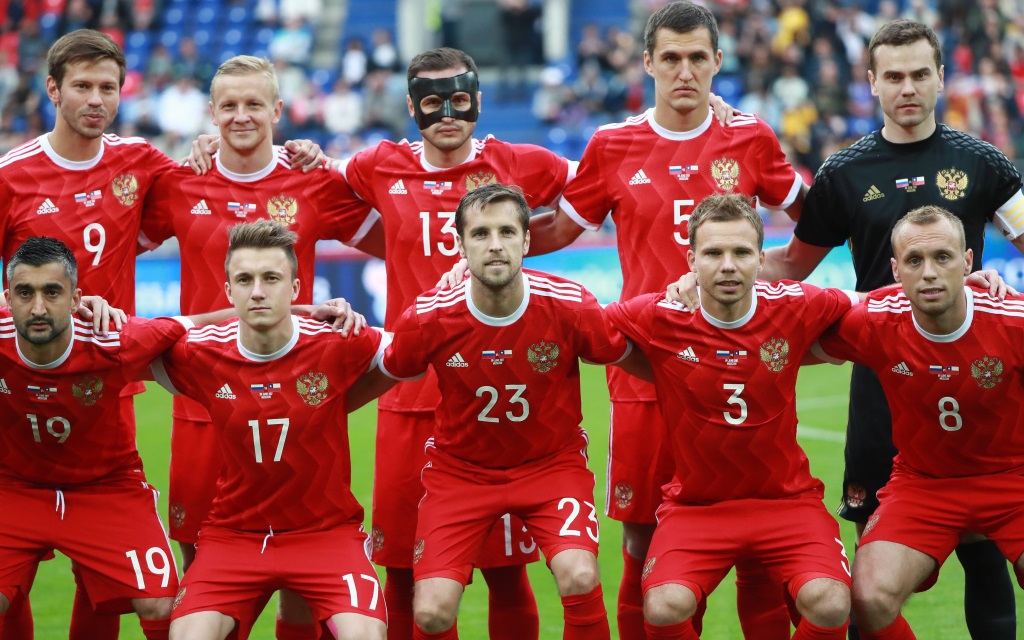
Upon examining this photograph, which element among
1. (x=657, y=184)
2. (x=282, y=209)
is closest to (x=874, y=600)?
(x=657, y=184)

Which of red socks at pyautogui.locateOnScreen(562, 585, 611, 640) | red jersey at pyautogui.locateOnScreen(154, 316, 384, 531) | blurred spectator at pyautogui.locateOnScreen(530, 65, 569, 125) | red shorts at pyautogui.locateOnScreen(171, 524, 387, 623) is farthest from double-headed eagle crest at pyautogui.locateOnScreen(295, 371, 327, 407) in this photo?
blurred spectator at pyautogui.locateOnScreen(530, 65, 569, 125)

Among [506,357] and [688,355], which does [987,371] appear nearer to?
[688,355]

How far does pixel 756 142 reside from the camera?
5992 mm

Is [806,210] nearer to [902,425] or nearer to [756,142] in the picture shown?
[756,142]

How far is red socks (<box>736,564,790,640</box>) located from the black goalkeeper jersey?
1411 mm

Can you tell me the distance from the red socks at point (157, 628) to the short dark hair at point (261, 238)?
1.45m

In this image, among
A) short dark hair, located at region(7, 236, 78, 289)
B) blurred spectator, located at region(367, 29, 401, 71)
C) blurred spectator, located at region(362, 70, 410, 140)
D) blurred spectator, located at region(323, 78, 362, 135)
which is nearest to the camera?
short dark hair, located at region(7, 236, 78, 289)

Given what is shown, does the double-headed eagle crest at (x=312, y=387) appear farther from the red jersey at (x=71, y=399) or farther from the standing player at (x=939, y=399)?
the standing player at (x=939, y=399)

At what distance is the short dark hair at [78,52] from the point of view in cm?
595

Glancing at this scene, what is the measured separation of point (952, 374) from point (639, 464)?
1.41m

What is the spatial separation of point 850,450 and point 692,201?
1.35 metres

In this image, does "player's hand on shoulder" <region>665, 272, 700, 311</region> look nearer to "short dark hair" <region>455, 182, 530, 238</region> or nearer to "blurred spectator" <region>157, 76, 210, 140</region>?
"short dark hair" <region>455, 182, 530, 238</region>

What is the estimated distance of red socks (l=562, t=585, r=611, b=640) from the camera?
16.9 feet

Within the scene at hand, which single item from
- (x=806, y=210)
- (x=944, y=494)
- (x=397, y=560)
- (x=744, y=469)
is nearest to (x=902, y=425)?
(x=944, y=494)
